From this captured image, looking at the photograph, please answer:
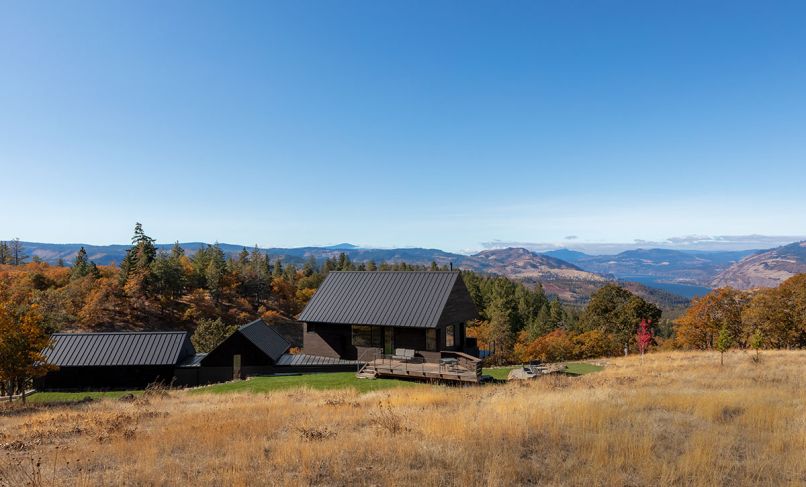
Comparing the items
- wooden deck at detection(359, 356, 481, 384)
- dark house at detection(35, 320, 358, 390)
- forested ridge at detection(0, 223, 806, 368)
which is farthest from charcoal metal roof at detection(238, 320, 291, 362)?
forested ridge at detection(0, 223, 806, 368)

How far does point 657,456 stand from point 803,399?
9.13m

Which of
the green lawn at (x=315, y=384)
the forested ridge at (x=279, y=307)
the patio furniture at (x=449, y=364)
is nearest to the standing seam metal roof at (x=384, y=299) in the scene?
the patio furniture at (x=449, y=364)

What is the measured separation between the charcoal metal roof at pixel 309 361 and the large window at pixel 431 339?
5563mm

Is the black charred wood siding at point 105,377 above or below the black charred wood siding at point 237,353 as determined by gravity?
below

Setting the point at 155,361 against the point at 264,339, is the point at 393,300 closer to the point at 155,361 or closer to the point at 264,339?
the point at 264,339

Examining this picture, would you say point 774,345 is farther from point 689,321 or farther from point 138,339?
point 138,339

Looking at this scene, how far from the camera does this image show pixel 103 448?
9555mm

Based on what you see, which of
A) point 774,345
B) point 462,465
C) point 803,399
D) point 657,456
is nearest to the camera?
point 462,465

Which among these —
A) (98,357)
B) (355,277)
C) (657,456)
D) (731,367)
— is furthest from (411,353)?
(98,357)

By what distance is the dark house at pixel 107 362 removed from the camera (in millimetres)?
29578

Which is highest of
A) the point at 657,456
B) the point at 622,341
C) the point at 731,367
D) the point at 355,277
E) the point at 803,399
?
the point at 355,277

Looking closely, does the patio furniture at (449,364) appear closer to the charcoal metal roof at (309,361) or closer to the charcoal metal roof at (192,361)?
the charcoal metal roof at (309,361)

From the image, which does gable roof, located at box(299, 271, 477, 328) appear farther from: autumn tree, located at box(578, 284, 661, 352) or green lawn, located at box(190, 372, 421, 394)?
autumn tree, located at box(578, 284, 661, 352)

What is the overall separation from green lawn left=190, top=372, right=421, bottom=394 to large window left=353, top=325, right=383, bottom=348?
4.20 meters
